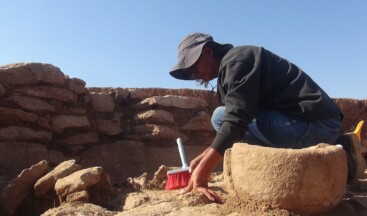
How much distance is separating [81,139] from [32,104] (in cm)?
62

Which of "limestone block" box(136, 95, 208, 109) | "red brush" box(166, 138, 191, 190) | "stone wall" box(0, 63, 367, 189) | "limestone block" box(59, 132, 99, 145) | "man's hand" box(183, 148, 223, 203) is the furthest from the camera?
"limestone block" box(136, 95, 208, 109)

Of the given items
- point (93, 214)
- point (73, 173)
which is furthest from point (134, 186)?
point (93, 214)

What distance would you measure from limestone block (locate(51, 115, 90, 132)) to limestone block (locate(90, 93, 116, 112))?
0.23 metres

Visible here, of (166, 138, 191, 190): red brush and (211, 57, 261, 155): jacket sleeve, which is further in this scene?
(166, 138, 191, 190): red brush

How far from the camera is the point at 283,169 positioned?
183cm

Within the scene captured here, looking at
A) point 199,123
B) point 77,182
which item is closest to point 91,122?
point 199,123

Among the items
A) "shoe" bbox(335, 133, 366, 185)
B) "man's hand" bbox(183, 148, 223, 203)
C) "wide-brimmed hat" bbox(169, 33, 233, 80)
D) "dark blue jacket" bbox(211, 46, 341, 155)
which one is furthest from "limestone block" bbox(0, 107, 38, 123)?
"shoe" bbox(335, 133, 366, 185)

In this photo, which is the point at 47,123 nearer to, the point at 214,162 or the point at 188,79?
the point at 188,79

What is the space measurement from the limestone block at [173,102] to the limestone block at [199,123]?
0.44 feet

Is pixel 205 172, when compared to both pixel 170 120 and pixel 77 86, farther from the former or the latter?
pixel 77 86

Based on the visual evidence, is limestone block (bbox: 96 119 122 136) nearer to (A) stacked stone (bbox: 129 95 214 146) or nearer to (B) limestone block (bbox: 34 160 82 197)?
(A) stacked stone (bbox: 129 95 214 146)

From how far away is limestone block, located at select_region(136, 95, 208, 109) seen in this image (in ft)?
15.5

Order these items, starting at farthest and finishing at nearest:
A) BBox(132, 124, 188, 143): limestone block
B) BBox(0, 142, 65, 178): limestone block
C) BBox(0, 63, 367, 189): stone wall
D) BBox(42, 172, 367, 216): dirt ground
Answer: BBox(132, 124, 188, 143): limestone block, BBox(0, 63, 367, 189): stone wall, BBox(0, 142, 65, 178): limestone block, BBox(42, 172, 367, 216): dirt ground

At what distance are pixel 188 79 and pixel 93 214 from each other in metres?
1.15
